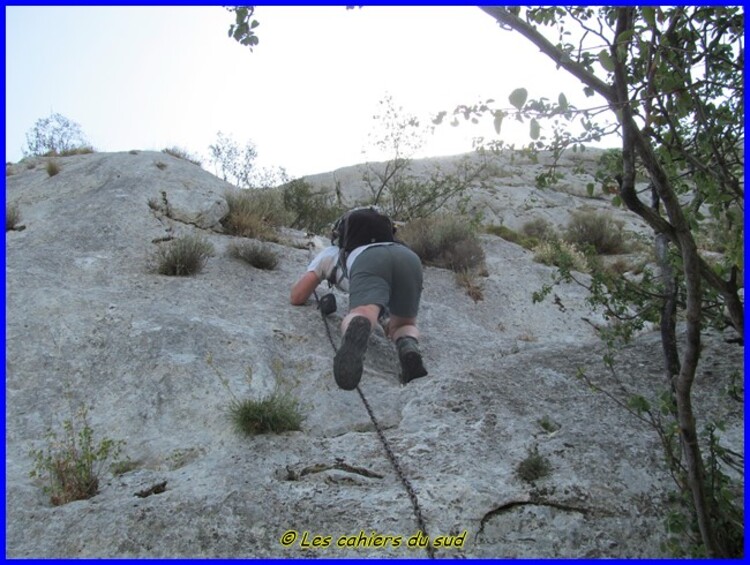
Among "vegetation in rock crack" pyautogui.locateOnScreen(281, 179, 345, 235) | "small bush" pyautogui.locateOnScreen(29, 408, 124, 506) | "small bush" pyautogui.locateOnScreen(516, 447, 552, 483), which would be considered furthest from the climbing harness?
"vegetation in rock crack" pyautogui.locateOnScreen(281, 179, 345, 235)

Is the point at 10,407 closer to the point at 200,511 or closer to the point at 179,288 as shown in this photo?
the point at 200,511

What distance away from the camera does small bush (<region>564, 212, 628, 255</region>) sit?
39.0ft

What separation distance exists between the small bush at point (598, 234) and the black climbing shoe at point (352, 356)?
7.56 metres

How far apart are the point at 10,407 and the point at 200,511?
2.10 m

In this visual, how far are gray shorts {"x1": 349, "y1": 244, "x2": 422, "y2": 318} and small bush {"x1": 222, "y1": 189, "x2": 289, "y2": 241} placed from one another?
3.57 m

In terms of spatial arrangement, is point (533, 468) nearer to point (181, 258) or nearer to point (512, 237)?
point (181, 258)

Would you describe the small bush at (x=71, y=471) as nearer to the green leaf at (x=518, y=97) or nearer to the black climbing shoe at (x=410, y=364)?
the black climbing shoe at (x=410, y=364)

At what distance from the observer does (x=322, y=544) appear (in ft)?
10.2

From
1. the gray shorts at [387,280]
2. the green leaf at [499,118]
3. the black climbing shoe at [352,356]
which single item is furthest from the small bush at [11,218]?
the green leaf at [499,118]

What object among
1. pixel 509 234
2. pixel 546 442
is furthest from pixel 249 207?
pixel 546 442

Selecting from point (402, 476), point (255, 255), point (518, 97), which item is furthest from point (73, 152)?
point (518, 97)

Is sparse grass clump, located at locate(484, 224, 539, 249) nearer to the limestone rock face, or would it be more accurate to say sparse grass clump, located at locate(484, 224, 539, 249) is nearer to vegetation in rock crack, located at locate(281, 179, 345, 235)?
vegetation in rock crack, located at locate(281, 179, 345, 235)

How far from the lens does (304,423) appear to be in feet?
14.6

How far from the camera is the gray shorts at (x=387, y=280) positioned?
555cm
